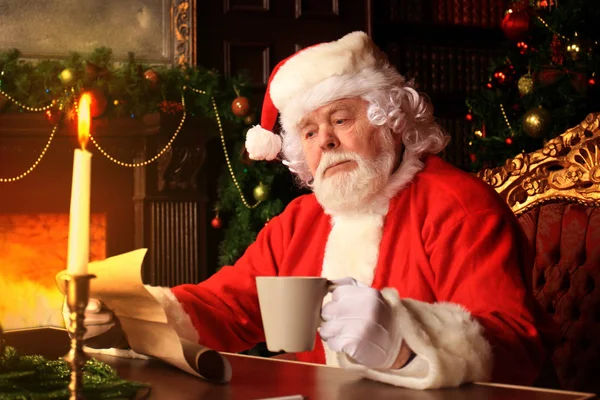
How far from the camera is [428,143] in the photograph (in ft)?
6.77

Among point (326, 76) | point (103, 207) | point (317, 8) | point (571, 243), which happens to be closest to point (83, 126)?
point (326, 76)

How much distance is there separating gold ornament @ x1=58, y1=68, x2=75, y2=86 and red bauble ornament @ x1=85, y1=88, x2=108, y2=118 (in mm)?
105

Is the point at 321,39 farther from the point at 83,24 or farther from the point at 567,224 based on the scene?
the point at 567,224

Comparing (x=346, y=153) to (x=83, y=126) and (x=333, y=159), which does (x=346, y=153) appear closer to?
(x=333, y=159)

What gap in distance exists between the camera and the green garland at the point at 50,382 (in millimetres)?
1072

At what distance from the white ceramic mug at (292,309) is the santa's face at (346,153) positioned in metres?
0.86

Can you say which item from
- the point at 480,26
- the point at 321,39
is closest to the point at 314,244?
the point at 321,39

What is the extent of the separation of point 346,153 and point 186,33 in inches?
111

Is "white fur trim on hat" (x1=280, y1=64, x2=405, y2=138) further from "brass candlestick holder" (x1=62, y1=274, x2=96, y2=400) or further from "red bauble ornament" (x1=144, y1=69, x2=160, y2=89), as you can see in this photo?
"red bauble ornament" (x1=144, y1=69, x2=160, y2=89)

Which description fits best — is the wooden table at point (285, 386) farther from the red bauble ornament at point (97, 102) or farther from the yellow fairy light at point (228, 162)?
the yellow fairy light at point (228, 162)

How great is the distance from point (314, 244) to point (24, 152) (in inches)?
106

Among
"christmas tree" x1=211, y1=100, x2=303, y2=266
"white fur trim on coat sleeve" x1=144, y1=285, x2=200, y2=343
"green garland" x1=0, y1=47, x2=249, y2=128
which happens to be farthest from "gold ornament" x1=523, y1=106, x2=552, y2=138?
"white fur trim on coat sleeve" x1=144, y1=285, x2=200, y2=343

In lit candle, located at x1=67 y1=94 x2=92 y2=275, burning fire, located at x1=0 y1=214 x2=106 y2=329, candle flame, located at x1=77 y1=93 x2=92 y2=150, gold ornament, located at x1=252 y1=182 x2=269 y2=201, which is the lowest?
burning fire, located at x1=0 y1=214 x2=106 y2=329

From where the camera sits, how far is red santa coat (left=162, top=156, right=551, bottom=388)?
51.3 inches
